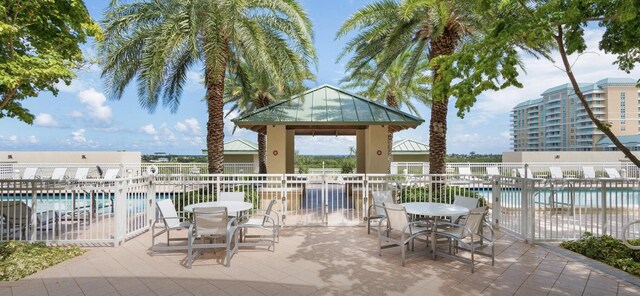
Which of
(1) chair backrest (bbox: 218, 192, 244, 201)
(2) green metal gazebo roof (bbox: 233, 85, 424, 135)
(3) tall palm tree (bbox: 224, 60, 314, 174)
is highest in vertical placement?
(3) tall palm tree (bbox: 224, 60, 314, 174)

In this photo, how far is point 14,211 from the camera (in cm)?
643

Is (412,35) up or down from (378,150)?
up

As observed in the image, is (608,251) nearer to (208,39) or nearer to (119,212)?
(119,212)

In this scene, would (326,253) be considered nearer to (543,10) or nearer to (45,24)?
(543,10)

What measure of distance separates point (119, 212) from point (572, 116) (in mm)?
89941

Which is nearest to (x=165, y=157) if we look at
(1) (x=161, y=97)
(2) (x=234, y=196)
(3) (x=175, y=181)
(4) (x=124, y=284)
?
(1) (x=161, y=97)

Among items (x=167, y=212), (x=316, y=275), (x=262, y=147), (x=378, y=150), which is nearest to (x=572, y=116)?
(x=262, y=147)

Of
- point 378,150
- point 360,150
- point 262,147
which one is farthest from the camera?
point 262,147

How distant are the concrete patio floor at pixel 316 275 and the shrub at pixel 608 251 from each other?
1.83 feet

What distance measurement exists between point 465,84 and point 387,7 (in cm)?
590

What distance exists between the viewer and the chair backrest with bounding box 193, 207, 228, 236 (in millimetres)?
5387

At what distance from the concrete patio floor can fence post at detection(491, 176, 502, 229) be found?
1.67 meters

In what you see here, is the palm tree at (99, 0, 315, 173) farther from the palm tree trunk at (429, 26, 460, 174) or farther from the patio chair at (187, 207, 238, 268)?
the palm tree trunk at (429, 26, 460, 174)

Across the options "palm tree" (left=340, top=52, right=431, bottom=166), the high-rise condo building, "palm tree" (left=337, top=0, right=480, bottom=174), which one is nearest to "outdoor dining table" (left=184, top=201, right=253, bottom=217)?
"palm tree" (left=337, top=0, right=480, bottom=174)
